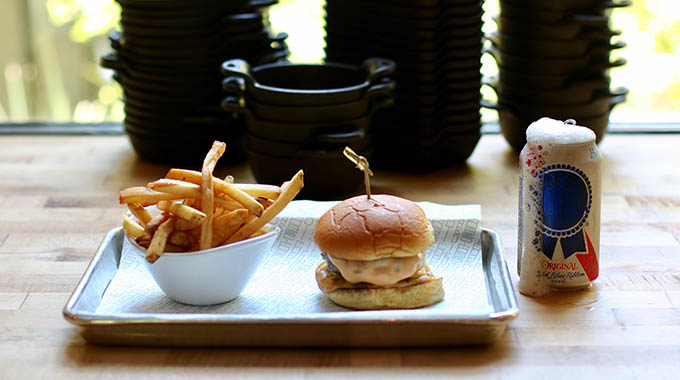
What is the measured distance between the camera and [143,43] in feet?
5.93

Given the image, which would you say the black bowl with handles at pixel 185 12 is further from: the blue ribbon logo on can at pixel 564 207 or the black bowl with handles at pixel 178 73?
Result: the blue ribbon logo on can at pixel 564 207

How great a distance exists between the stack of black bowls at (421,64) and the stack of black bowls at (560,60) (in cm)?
12

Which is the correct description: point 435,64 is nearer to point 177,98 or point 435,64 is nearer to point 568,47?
point 568,47

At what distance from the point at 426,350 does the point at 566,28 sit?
0.96m

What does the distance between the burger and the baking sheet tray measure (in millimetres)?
32

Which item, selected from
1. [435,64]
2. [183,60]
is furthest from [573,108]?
[183,60]

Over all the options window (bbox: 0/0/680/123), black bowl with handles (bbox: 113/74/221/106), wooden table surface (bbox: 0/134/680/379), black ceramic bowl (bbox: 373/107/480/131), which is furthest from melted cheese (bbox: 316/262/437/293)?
window (bbox: 0/0/680/123)

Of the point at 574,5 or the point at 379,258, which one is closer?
the point at 379,258

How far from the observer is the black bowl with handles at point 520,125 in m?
1.87

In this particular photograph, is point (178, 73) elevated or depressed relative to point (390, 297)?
elevated

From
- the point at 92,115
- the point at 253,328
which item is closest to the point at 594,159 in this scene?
the point at 253,328

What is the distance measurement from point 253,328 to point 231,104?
69 cm

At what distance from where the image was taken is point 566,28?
181cm

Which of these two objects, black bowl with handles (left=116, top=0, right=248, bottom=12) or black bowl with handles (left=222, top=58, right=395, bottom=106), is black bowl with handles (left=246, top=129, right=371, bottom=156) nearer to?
black bowl with handles (left=222, top=58, right=395, bottom=106)
